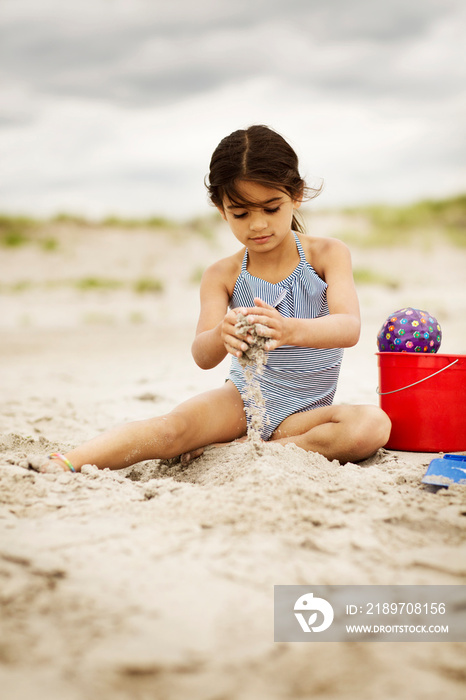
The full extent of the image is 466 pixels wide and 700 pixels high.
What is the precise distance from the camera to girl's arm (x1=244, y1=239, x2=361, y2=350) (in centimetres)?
200

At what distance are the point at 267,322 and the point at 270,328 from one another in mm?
29

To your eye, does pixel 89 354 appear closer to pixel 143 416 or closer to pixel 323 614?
pixel 143 416

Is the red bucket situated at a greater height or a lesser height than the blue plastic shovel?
greater

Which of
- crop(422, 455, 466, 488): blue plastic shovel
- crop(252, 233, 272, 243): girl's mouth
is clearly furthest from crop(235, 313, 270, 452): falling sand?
crop(422, 455, 466, 488): blue plastic shovel

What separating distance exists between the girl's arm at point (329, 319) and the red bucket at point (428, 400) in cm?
33

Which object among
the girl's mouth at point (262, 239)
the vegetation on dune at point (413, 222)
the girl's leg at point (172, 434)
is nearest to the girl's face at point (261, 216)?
the girl's mouth at point (262, 239)

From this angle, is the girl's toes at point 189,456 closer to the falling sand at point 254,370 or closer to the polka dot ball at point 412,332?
the falling sand at point 254,370

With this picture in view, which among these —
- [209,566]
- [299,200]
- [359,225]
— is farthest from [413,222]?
[209,566]

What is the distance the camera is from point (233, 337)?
207cm

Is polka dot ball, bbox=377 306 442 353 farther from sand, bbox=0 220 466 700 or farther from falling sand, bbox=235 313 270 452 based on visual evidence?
falling sand, bbox=235 313 270 452

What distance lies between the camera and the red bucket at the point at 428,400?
97.7 inches

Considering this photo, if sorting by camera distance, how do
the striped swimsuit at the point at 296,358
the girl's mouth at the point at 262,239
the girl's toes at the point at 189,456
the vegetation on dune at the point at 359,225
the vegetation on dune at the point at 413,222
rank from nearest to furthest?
the girl's mouth at the point at 262,239
the girl's toes at the point at 189,456
the striped swimsuit at the point at 296,358
the vegetation on dune at the point at 359,225
the vegetation on dune at the point at 413,222

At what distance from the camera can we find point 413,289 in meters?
13.0

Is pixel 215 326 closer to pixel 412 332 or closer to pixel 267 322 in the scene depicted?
pixel 267 322
